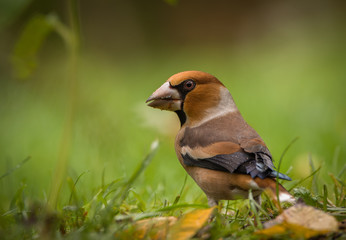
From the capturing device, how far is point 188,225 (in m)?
1.87

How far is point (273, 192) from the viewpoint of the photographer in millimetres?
2172

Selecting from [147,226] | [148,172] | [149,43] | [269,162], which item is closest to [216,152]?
[269,162]

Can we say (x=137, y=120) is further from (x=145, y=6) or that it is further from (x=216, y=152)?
(x=145, y=6)

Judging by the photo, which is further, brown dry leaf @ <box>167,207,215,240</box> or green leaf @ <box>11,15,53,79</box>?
green leaf @ <box>11,15,53,79</box>

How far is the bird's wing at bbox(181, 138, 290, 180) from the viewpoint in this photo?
2.18 meters

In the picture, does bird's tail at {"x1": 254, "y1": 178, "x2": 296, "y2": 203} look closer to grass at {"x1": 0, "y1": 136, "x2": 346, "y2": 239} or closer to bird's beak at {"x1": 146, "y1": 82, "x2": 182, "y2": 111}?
grass at {"x1": 0, "y1": 136, "x2": 346, "y2": 239}

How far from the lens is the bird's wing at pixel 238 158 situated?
218 centimetres

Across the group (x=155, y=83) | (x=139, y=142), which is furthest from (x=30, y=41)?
(x=155, y=83)

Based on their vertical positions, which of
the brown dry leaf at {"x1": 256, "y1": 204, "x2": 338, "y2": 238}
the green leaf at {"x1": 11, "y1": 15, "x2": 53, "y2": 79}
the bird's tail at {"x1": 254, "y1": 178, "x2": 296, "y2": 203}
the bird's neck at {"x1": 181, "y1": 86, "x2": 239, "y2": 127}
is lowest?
the brown dry leaf at {"x1": 256, "y1": 204, "x2": 338, "y2": 238}

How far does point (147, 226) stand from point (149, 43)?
35.5 ft

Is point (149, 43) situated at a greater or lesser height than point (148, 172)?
greater

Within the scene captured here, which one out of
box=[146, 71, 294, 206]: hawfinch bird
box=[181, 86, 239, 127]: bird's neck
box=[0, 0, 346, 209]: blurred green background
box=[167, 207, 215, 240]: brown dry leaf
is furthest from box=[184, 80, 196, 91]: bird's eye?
box=[167, 207, 215, 240]: brown dry leaf

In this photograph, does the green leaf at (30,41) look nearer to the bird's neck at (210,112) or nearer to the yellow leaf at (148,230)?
the yellow leaf at (148,230)

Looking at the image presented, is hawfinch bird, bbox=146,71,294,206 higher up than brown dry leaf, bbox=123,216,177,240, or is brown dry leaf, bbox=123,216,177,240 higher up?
hawfinch bird, bbox=146,71,294,206
